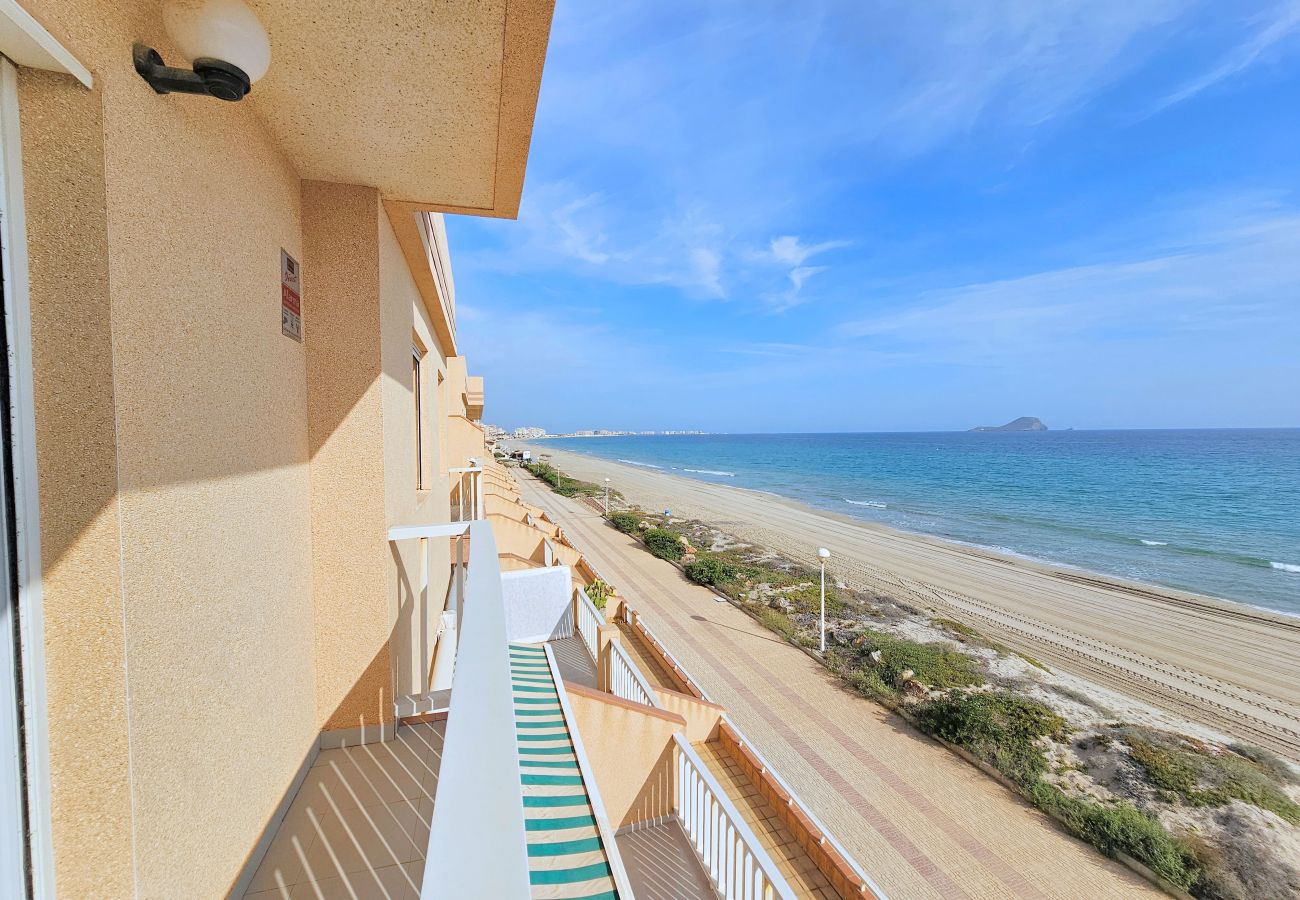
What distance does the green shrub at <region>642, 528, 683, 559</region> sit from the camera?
1959 cm

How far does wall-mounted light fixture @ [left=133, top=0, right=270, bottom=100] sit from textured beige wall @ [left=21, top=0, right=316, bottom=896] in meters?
0.07

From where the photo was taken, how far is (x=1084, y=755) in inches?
323

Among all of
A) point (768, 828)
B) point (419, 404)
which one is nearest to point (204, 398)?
point (419, 404)

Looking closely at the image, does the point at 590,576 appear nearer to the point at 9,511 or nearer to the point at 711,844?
the point at 711,844

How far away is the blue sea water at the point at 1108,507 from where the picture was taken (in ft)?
73.3

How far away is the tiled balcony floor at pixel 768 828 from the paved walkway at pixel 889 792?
129 centimetres

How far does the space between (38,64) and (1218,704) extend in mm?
17694

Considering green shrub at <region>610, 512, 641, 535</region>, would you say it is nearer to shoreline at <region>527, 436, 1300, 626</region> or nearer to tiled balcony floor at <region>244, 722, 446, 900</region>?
shoreline at <region>527, 436, 1300, 626</region>

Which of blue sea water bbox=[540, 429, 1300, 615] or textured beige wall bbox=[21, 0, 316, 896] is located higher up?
textured beige wall bbox=[21, 0, 316, 896]

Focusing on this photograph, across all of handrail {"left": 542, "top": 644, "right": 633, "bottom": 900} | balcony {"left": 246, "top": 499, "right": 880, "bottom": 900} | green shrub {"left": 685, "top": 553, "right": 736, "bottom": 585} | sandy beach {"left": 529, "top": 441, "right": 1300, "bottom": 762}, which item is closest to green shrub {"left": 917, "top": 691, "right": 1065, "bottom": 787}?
sandy beach {"left": 529, "top": 441, "right": 1300, "bottom": 762}

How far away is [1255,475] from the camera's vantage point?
174ft

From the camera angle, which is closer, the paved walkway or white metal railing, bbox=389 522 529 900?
white metal railing, bbox=389 522 529 900

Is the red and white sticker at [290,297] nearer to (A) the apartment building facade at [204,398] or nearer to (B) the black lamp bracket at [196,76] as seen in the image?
(A) the apartment building facade at [204,398]

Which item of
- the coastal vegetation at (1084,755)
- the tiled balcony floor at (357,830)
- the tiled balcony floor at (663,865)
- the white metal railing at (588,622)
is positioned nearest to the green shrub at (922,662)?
the coastal vegetation at (1084,755)
